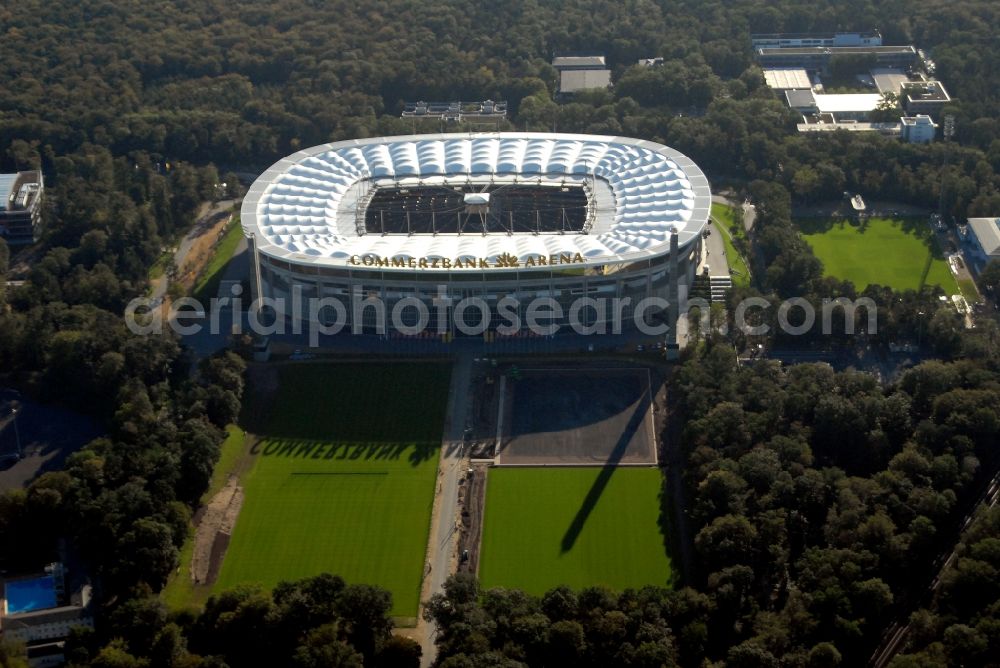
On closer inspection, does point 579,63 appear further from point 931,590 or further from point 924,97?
point 931,590

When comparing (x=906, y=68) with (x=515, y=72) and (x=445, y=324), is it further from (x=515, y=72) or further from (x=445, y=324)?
(x=445, y=324)

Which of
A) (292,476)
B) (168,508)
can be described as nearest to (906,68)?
(292,476)

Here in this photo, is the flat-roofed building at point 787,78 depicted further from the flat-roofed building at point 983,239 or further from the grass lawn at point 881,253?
the flat-roofed building at point 983,239

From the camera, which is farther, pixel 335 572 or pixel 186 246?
pixel 186 246

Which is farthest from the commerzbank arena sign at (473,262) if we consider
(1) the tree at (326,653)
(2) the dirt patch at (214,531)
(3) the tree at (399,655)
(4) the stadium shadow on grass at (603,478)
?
(1) the tree at (326,653)

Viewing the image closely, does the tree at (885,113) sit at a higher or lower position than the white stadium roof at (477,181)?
lower

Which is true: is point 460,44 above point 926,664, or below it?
below

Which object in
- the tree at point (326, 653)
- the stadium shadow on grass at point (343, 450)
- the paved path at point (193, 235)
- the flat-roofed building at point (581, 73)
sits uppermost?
the tree at point (326, 653)
